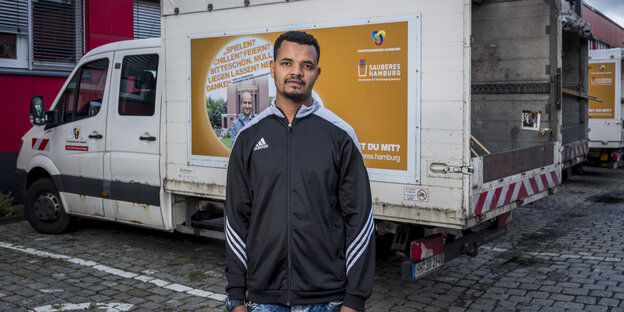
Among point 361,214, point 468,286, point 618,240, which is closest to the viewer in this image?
point 361,214

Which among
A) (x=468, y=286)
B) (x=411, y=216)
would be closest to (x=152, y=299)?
(x=411, y=216)

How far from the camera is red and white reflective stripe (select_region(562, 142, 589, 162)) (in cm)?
934

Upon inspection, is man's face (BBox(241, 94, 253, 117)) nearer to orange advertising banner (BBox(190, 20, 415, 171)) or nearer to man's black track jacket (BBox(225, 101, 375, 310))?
orange advertising banner (BBox(190, 20, 415, 171))

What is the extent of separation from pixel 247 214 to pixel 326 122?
1.75 feet

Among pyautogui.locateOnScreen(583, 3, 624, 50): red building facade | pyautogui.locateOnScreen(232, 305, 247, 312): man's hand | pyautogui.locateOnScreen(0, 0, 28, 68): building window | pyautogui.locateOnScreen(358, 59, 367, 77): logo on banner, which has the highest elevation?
pyautogui.locateOnScreen(583, 3, 624, 50): red building facade

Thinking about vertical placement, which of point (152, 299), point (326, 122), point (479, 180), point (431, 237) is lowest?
point (152, 299)

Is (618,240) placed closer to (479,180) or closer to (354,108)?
(479,180)

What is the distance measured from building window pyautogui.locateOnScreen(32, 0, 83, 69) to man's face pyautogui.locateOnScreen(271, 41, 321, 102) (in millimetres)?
9611

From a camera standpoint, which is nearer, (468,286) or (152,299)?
(152,299)

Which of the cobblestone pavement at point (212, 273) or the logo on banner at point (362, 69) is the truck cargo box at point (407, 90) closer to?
the logo on banner at point (362, 69)

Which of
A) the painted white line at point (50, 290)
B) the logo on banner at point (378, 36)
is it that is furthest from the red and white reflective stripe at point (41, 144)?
the logo on banner at point (378, 36)

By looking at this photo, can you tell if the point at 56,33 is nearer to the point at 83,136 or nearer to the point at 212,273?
the point at 83,136

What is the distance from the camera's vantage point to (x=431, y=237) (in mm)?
5344

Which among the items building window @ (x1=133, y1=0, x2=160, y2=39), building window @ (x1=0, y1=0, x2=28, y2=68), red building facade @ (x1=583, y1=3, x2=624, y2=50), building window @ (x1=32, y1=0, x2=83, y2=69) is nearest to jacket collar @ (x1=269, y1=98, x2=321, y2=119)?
building window @ (x1=0, y1=0, x2=28, y2=68)
